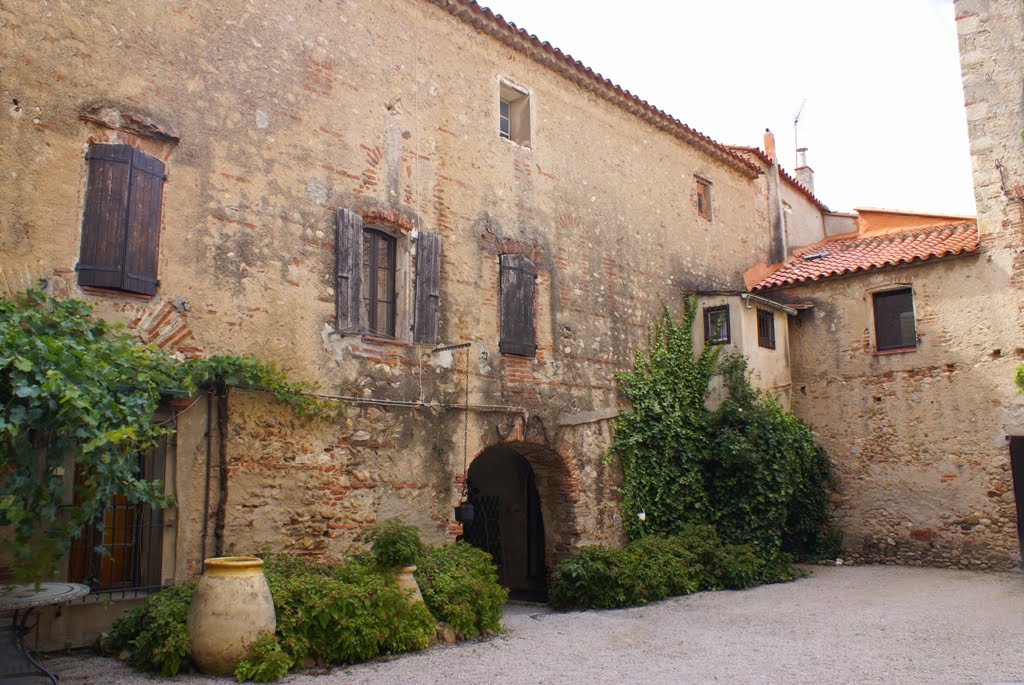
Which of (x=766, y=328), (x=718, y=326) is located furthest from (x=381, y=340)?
(x=766, y=328)

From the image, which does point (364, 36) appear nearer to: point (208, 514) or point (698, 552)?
point (208, 514)

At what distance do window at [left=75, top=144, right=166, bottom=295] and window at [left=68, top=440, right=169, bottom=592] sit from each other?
166 cm

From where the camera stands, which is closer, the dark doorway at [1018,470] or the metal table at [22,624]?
the metal table at [22,624]

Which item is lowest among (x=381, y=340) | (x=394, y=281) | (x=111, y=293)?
(x=381, y=340)

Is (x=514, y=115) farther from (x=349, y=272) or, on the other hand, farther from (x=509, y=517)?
(x=509, y=517)

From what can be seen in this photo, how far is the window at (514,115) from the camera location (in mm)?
12336

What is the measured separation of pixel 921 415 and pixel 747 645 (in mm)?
7736

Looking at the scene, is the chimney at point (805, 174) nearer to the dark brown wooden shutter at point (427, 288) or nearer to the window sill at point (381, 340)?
the dark brown wooden shutter at point (427, 288)

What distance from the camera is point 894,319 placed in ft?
49.0

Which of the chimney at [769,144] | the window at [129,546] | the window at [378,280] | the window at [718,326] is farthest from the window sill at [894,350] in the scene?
the window at [129,546]

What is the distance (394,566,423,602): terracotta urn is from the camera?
323 inches

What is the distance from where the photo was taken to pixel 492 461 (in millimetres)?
13969

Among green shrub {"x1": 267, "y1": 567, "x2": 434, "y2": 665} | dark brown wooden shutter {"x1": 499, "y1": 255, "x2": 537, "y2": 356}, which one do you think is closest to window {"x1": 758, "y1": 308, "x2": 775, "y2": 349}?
dark brown wooden shutter {"x1": 499, "y1": 255, "x2": 537, "y2": 356}

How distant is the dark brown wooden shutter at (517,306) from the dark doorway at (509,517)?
284 cm
